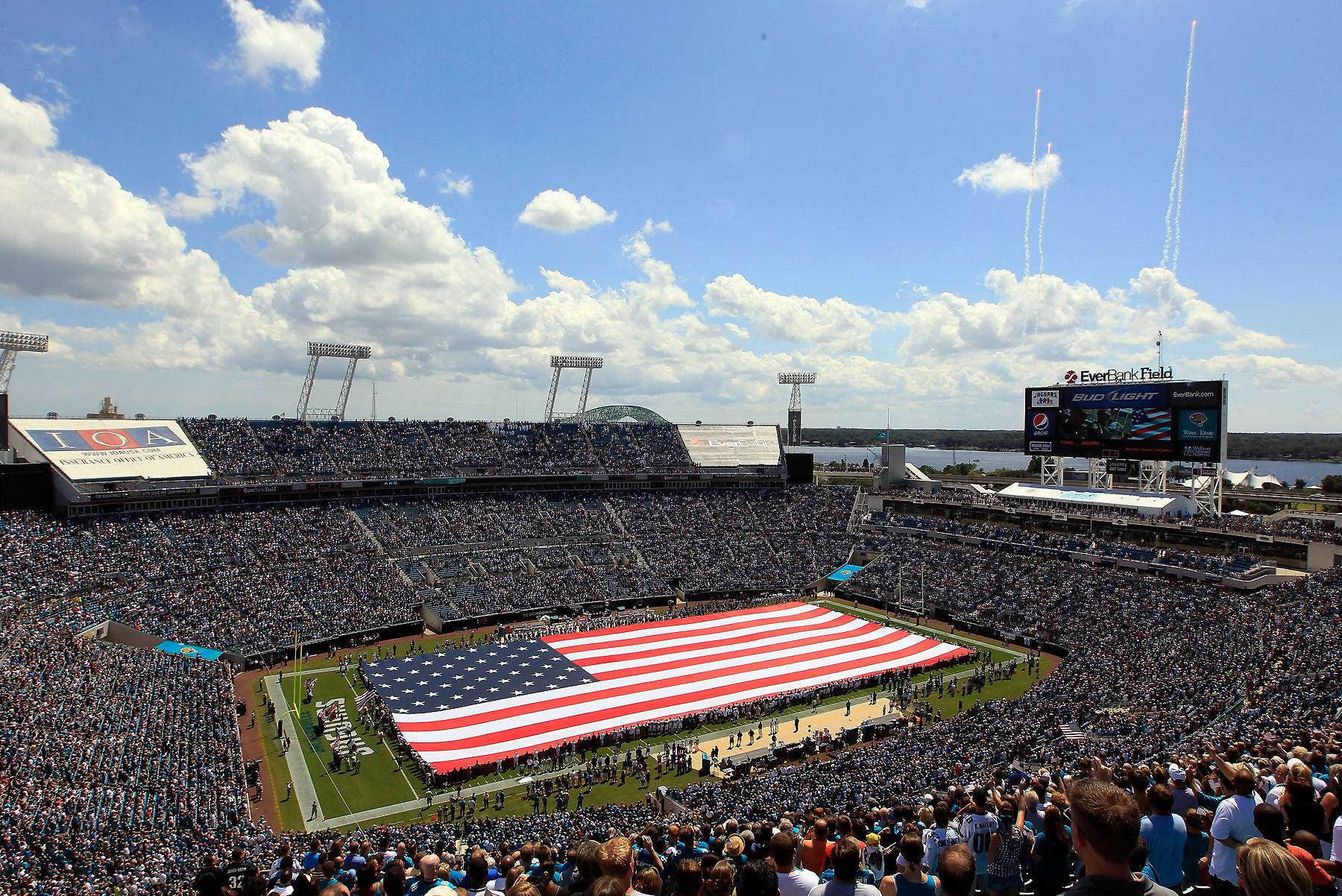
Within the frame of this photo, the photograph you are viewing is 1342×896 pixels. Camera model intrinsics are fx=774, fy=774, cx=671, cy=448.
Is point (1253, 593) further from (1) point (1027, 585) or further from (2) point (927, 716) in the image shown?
(2) point (927, 716)

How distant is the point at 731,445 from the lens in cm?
7000

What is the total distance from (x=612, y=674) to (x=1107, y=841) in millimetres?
33786

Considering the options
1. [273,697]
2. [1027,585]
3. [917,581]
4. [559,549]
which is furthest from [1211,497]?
[273,697]

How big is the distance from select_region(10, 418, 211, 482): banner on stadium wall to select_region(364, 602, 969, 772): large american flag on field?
22.5m

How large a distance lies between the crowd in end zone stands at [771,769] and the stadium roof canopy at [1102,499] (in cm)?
508

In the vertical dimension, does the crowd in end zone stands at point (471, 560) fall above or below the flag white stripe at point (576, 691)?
above

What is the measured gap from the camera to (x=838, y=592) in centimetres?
5259

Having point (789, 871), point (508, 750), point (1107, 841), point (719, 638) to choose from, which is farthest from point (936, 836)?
point (719, 638)

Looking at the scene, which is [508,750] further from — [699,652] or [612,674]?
[699,652]

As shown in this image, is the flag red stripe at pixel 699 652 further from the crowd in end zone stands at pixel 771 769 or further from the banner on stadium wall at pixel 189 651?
the banner on stadium wall at pixel 189 651

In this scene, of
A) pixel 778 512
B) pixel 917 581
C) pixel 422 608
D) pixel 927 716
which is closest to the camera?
pixel 927 716

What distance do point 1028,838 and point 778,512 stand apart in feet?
184

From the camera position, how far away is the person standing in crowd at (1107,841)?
335 cm

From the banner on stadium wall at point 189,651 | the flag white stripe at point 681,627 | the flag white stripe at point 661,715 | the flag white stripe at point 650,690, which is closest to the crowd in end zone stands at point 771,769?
the banner on stadium wall at point 189,651
